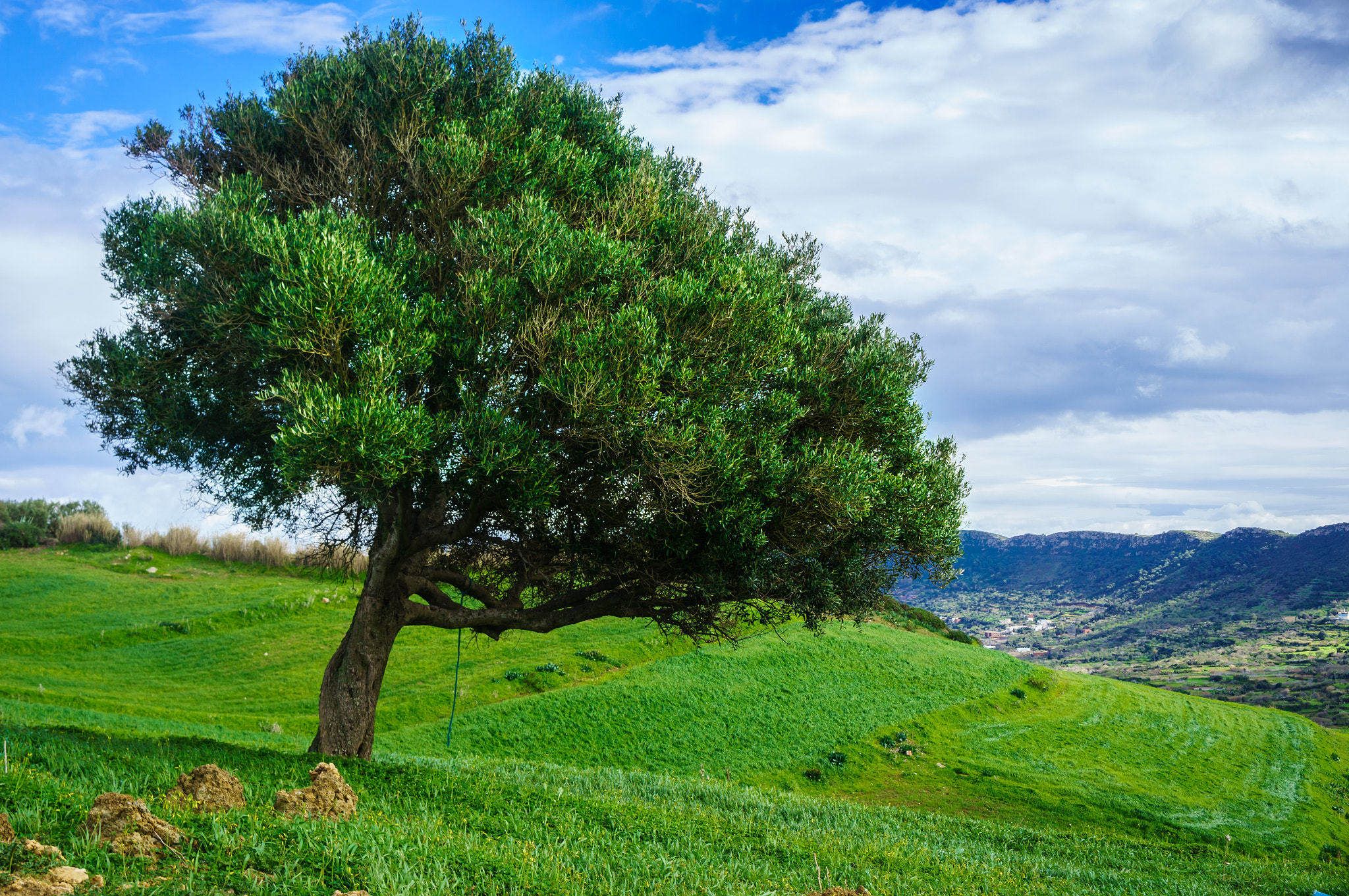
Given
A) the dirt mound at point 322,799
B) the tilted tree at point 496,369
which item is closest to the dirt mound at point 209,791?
the dirt mound at point 322,799

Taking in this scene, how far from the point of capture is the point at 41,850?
671 centimetres

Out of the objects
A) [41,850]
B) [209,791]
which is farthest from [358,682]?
[41,850]

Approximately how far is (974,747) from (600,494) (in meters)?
32.8

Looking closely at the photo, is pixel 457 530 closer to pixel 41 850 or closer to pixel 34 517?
pixel 41 850

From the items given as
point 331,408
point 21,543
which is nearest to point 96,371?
point 331,408

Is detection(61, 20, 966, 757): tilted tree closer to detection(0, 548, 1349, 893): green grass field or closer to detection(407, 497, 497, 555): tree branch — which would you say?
detection(407, 497, 497, 555): tree branch

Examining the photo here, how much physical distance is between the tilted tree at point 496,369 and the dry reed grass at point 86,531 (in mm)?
56080

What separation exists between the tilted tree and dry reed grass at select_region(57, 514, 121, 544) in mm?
56080

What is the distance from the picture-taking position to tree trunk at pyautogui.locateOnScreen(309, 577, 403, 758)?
16734 millimetres

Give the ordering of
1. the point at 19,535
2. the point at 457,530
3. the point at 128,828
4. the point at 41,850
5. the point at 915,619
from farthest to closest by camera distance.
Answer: the point at 915,619
the point at 19,535
the point at 457,530
the point at 128,828
the point at 41,850

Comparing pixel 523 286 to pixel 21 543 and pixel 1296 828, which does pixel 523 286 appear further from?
pixel 21 543

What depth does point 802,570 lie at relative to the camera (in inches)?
666

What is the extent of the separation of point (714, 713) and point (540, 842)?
92.6 feet

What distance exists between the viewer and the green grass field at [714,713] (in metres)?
30.0
